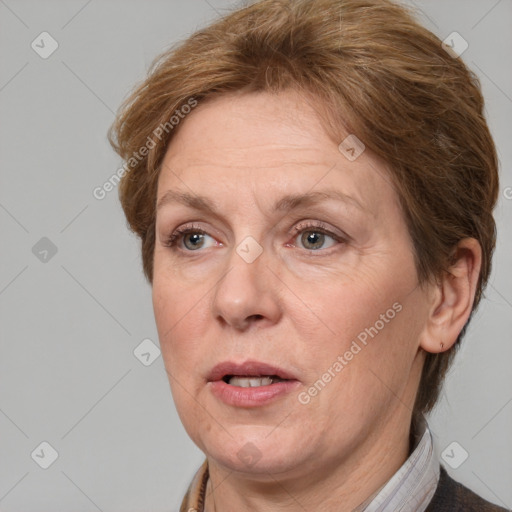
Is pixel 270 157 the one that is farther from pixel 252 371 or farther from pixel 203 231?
pixel 252 371

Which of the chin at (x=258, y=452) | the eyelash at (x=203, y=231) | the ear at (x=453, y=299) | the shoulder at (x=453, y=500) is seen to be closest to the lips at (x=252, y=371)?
the chin at (x=258, y=452)

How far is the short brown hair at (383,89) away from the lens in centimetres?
255

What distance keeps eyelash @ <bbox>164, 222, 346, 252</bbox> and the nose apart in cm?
11

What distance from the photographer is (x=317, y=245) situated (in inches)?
99.7

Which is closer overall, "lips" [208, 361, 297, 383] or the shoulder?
"lips" [208, 361, 297, 383]

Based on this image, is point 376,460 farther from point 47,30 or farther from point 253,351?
point 47,30

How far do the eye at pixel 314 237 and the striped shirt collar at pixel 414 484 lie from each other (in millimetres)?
515

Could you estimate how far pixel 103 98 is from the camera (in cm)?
401

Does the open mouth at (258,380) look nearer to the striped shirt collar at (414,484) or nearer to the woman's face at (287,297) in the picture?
the woman's face at (287,297)

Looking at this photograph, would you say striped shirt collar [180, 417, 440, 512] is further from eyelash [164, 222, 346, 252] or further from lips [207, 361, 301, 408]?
eyelash [164, 222, 346, 252]

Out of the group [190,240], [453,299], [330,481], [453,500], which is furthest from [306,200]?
[453,500]

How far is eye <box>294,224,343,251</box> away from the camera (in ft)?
8.25

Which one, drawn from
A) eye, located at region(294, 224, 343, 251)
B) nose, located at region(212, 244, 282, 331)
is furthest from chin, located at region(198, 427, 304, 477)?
eye, located at region(294, 224, 343, 251)

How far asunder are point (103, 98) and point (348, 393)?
1.85m
